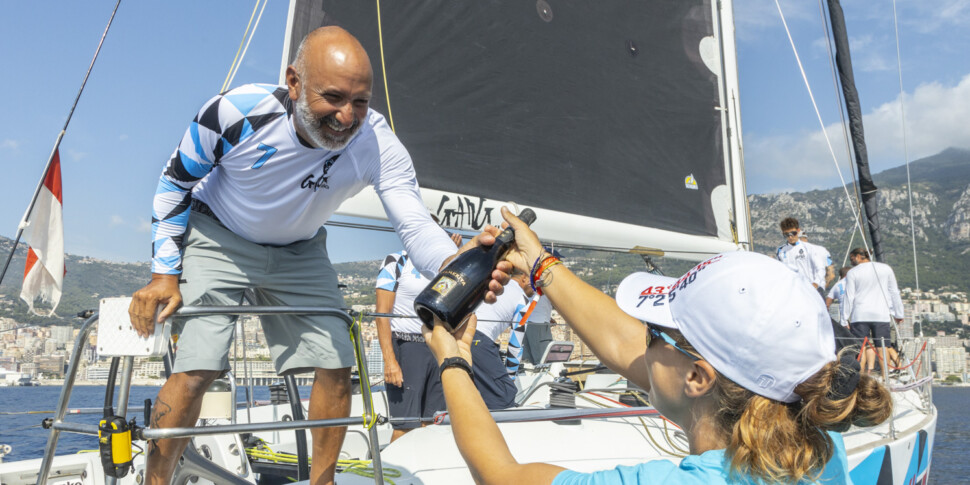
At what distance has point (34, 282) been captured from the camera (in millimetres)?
3629

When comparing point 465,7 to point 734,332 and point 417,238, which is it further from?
point 734,332

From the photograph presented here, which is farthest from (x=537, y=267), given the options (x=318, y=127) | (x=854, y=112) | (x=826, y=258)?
(x=826, y=258)

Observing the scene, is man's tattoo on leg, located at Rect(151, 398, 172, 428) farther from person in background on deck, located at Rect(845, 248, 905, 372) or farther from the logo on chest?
person in background on deck, located at Rect(845, 248, 905, 372)

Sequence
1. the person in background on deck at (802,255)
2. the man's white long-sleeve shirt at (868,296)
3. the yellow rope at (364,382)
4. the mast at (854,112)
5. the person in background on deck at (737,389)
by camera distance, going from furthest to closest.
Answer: the person in background on deck at (802,255) → the man's white long-sleeve shirt at (868,296) → the mast at (854,112) → the yellow rope at (364,382) → the person in background on deck at (737,389)

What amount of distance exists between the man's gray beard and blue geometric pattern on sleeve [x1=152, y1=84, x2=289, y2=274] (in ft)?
0.31

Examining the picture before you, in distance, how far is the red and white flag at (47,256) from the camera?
11.9 feet

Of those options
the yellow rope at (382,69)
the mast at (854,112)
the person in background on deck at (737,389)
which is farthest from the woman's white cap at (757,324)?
the mast at (854,112)

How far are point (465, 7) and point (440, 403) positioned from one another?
8.38 ft

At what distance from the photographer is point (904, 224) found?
69438 mm

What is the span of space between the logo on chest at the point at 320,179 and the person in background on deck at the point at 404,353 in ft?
4.91

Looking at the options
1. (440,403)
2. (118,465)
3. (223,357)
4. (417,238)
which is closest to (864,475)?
(440,403)

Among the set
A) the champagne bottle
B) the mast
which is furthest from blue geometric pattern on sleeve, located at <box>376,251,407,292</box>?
the mast

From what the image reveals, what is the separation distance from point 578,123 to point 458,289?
3.80m

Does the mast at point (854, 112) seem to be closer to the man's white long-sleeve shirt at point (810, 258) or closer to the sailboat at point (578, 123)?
the man's white long-sleeve shirt at point (810, 258)
